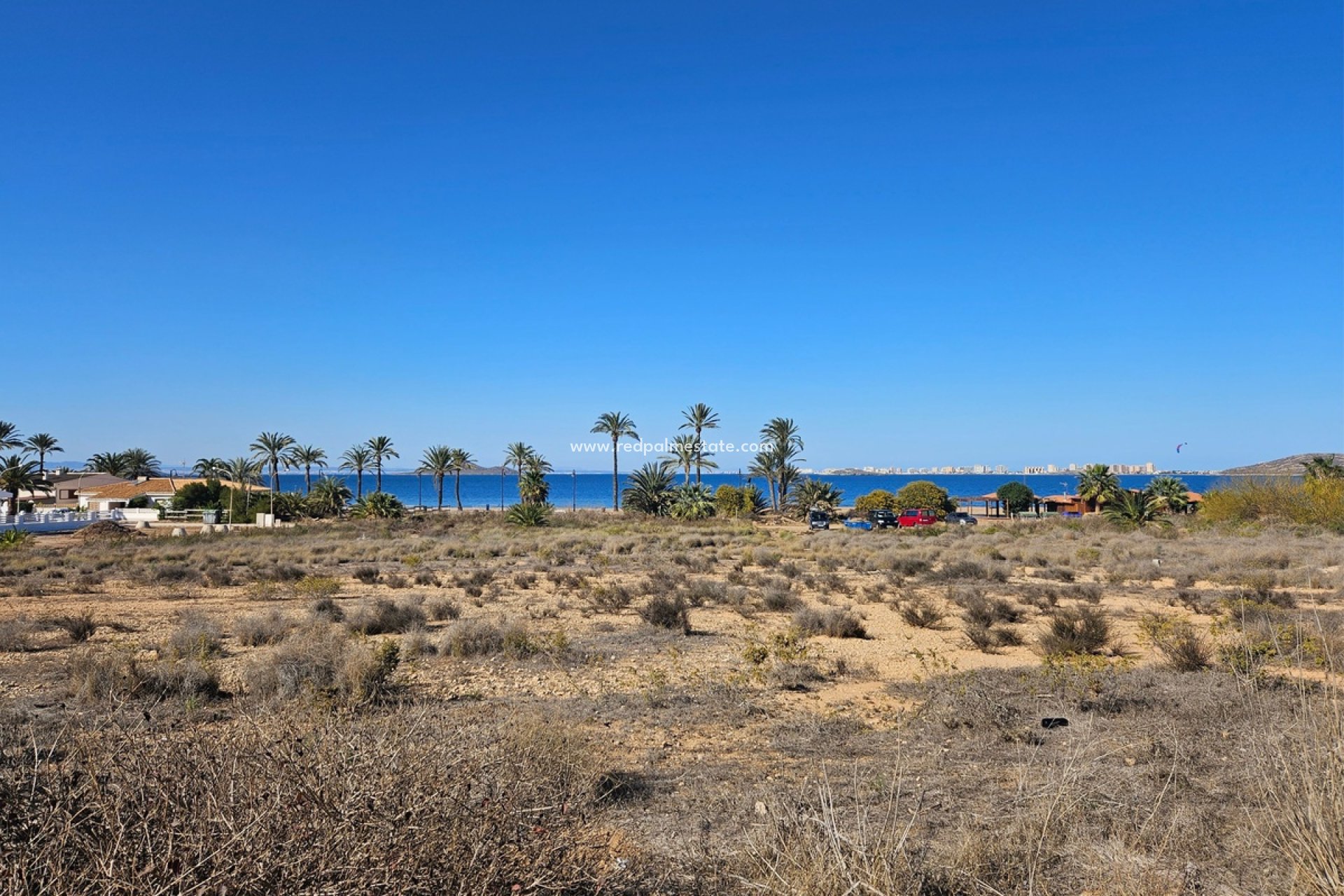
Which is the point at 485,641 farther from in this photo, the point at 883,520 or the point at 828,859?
the point at 883,520

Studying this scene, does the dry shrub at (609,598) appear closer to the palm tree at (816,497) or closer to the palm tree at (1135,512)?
the palm tree at (1135,512)

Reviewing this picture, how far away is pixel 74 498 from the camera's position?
79.2 meters

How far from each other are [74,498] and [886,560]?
3235 inches

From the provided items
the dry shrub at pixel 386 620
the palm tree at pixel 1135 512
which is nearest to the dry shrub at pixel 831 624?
the dry shrub at pixel 386 620

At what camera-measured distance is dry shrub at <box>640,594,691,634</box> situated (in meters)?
16.2

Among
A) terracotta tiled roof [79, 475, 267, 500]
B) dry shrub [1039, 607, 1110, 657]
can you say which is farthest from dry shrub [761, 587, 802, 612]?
terracotta tiled roof [79, 475, 267, 500]

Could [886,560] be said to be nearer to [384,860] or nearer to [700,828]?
[700,828]

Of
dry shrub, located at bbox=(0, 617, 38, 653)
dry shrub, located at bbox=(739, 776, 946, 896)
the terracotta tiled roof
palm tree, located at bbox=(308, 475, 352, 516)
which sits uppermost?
the terracotta tiled roof

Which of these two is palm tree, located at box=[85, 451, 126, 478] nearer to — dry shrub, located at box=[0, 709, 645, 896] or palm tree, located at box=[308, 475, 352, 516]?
palm tree, located at box=[308, 475, 352, 516]

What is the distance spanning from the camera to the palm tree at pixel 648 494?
64062 millimetres

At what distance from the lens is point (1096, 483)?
6644 cm

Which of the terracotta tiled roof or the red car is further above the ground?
the terracotta tiled roof

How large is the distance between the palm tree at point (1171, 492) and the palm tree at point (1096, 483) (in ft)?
13.6

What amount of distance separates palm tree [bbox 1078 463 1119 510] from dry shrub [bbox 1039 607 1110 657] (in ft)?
182
